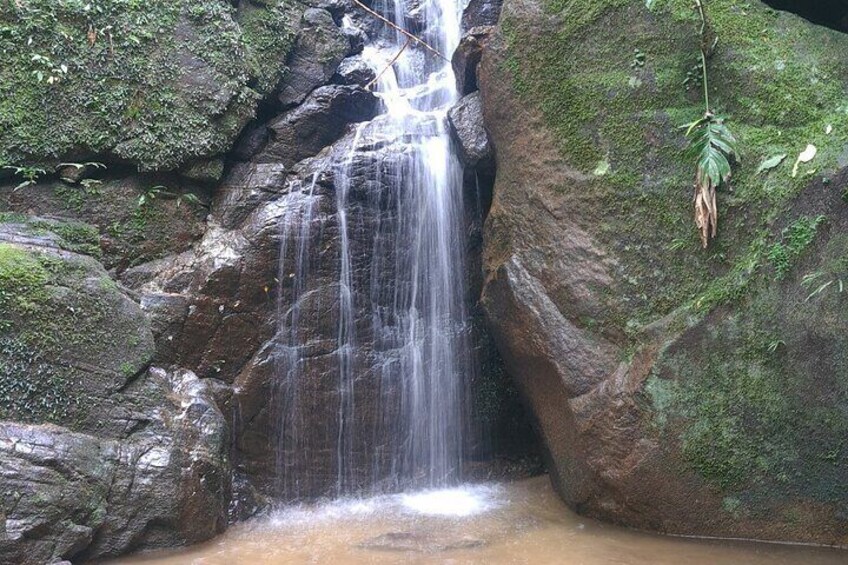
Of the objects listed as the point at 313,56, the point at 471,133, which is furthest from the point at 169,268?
the point at 313,56

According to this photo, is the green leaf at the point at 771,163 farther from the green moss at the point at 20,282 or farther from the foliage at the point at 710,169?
the green moss at the point at 20,282

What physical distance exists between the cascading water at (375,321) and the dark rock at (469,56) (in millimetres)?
627

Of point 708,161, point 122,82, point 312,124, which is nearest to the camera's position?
point 708,161

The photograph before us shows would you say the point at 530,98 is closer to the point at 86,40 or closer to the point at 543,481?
the point at 543,481

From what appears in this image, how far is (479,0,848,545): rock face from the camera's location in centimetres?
488

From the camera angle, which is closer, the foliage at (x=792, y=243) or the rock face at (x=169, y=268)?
the foliage at (x=792, y=243)

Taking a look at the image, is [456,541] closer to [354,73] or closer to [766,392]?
[766,392]

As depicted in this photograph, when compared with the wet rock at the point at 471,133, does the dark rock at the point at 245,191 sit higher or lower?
lower

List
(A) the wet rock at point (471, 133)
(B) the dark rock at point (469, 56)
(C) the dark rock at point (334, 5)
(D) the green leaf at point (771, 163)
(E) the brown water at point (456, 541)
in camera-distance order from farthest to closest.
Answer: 1. (C) the dark rock at point (334, 5)
2. (B) the dark rock at point (469, 56)
3. (A) the wet rock at point (471, 133)
4. (D) the green leaf at point (771, 163)
5. (E) the brown water at point (456, 541)

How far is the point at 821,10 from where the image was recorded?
23.5ft

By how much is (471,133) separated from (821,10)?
4071 mm

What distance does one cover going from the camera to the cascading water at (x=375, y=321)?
6.62m

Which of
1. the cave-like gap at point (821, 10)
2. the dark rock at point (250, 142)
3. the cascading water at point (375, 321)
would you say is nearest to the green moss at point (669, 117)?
the cave-like gap at point (821, 10)

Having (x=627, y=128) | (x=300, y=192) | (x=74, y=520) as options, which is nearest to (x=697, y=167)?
(x=627, y=128)
